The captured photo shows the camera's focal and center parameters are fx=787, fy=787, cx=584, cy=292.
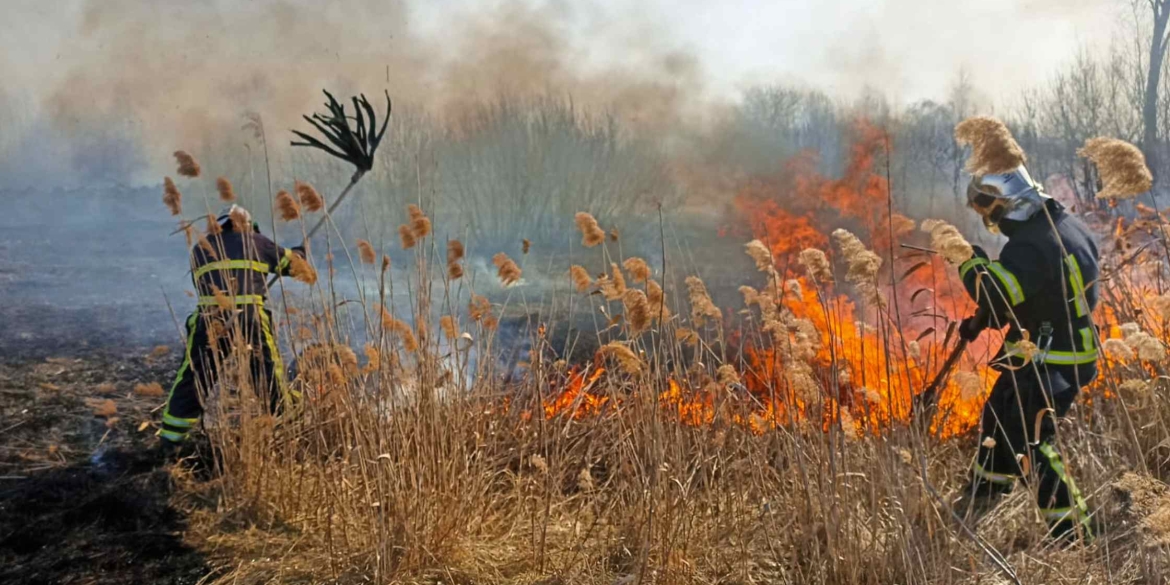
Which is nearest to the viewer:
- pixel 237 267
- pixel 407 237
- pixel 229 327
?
pixel 407 237

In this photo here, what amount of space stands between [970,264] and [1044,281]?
1.71 feet

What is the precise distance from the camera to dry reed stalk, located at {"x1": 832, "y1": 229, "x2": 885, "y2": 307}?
2195mm

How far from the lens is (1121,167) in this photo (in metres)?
1.96

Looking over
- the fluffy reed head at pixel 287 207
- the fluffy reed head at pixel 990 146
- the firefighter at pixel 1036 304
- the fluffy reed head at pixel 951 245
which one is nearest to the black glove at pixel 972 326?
the firefighter at pixel 1036 304

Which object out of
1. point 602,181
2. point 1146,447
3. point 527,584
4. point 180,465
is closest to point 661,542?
point 527,584

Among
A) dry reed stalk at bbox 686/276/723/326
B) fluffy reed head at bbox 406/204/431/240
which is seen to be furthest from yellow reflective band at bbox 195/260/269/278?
dry reed stalk at bbox 686/276/723/326

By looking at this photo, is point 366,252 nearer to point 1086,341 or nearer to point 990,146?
point 990,146

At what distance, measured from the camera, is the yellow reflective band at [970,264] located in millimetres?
3084

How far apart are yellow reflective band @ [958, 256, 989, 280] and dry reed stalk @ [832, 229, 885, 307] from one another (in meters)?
0.85

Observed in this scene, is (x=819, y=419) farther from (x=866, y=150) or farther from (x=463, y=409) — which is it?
(x=866, y=150)

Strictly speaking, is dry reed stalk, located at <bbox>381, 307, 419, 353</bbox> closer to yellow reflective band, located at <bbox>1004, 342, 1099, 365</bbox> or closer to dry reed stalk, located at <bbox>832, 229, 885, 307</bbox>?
dry reed stalk, located at <bbox>832, 229, 885, 307</bbox>

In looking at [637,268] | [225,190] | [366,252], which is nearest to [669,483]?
[637,268]

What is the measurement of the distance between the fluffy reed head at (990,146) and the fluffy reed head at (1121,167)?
186 mm

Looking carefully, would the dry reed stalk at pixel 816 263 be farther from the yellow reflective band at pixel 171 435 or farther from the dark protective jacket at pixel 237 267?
the yellow reflective band at pixel 171 435
